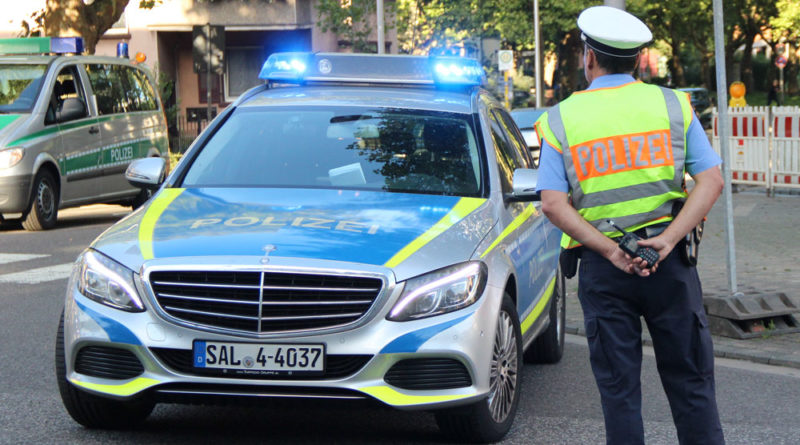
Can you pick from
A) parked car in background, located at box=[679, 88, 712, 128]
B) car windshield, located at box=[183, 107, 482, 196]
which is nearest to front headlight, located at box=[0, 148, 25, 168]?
car windshield, located at box=[183, 107, 482, 196]

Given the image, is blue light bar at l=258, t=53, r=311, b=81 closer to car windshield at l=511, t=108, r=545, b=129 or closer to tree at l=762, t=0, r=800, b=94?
car windshield at l=511, t=108, r=545, b=129

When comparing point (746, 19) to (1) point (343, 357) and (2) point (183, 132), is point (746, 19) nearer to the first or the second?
(2) point (183, 132)

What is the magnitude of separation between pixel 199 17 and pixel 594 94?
111 ft

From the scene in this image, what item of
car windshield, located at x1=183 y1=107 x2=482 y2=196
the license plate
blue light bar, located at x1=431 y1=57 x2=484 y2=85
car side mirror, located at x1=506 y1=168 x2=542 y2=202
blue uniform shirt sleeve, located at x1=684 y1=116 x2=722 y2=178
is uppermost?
blue light bar, located at x1=431 y1=57 x2=484 y2=85

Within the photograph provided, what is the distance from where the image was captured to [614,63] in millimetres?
4254

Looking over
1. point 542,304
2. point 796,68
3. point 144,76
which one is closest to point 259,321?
point 542,304

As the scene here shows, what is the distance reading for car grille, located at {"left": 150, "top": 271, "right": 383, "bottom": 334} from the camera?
5008 mm

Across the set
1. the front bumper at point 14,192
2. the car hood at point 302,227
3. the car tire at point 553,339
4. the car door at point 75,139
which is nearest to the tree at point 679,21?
the car door at point 75,139

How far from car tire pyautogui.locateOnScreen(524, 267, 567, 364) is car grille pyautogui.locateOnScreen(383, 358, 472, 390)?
2217 millimetres

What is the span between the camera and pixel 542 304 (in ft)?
22.2

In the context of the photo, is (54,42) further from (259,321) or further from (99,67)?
(259,321)

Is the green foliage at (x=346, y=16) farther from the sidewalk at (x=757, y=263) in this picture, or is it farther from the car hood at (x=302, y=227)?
the car hood at (x=302, y=227)

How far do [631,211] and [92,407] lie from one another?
251 cm

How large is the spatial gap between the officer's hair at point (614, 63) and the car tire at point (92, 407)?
7.70 feet
